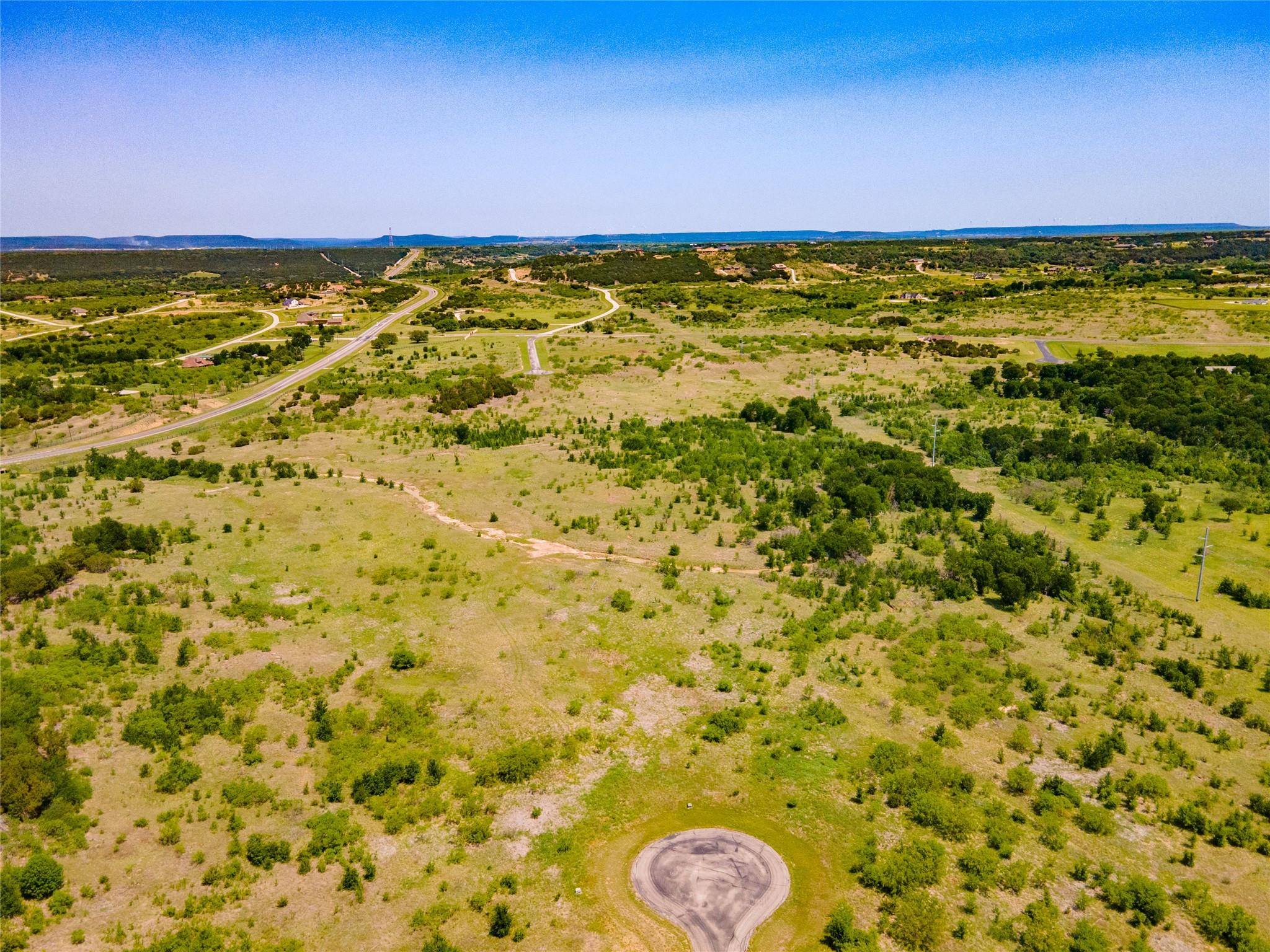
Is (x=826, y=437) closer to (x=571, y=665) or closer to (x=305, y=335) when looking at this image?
(x=571, y=665)

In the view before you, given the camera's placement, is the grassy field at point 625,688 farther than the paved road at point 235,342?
No

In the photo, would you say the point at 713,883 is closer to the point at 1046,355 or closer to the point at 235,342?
the point at 1046,355

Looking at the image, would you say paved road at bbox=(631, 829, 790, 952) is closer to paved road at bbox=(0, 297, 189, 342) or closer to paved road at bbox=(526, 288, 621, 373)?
paved road at bbox=(526, 288, 621, 373)

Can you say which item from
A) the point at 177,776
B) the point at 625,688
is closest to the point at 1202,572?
the point at 625,688

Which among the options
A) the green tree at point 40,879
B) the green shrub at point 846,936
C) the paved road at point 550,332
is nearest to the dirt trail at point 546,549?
the green shrub at point 846,936

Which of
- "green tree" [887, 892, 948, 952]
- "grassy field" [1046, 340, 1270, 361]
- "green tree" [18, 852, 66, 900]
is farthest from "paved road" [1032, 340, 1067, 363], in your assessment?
"green tree" [18, 852, 66, 900]

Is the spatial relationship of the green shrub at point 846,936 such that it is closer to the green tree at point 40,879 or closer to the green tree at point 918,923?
the green tree at point 918,923

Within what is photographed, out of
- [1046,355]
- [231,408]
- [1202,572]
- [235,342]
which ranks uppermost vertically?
[235,342]
